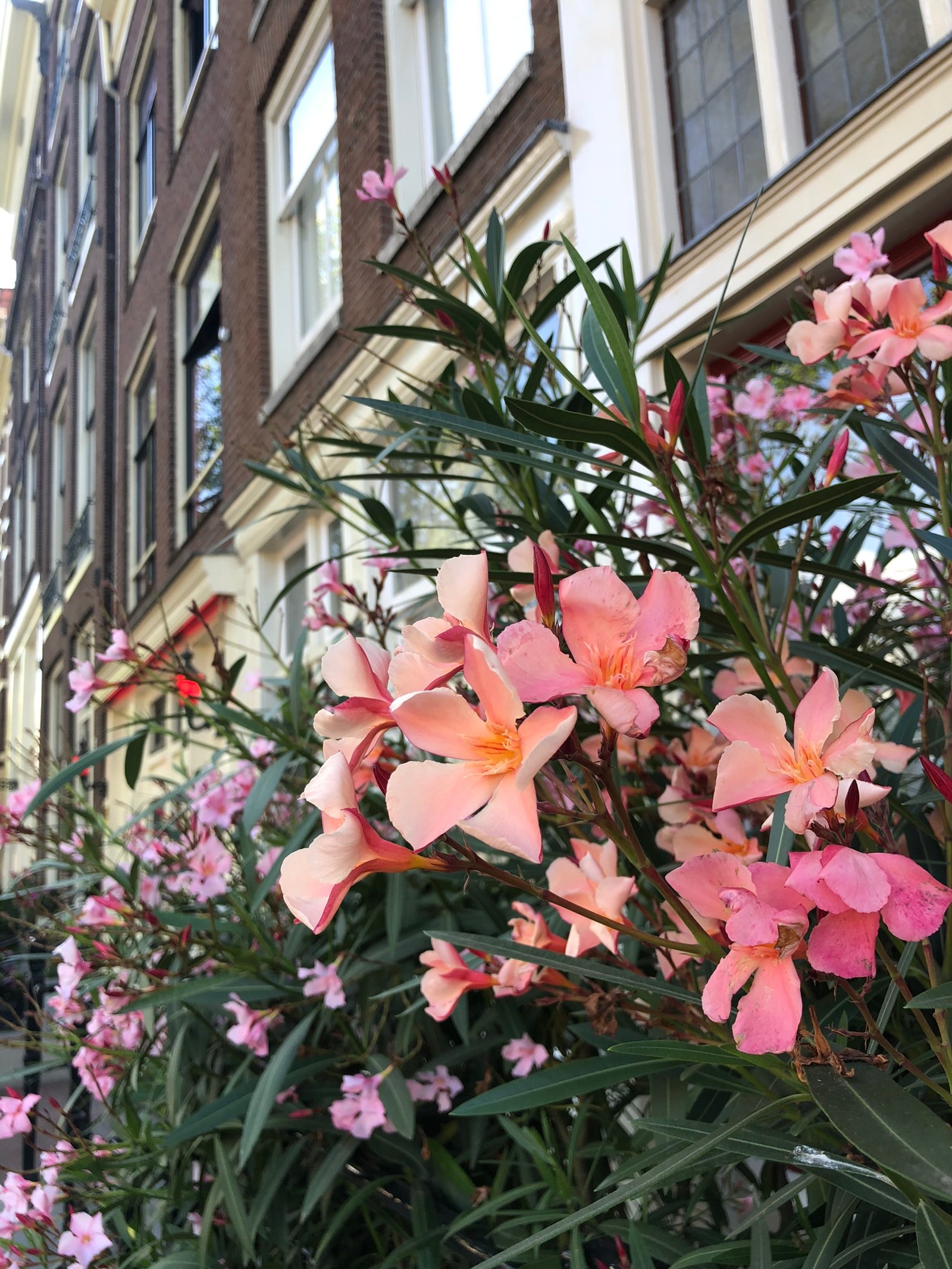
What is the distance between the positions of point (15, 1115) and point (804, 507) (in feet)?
4.41

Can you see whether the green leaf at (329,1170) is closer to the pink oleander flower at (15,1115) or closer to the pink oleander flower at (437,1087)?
the pink oleander flower at (437,1087)

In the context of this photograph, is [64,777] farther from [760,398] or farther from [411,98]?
[411,98]

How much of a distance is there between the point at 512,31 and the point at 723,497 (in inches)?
165

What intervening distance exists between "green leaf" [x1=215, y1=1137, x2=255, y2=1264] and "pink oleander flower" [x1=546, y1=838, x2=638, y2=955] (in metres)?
0.66

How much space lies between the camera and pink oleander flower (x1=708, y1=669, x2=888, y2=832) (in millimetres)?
517

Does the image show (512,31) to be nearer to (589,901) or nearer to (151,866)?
(151,866)

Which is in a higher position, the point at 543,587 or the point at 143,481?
the point at 143,481

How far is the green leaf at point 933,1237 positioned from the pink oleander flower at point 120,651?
134 centimetres

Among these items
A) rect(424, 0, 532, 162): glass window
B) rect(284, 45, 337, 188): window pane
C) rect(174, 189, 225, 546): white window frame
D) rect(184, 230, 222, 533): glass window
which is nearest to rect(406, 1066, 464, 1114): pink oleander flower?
rect(424, 0, 532, 162): glass window

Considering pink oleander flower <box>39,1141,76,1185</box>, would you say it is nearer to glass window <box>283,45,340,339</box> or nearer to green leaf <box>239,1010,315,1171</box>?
green leaf <box>239,1010,315,1171</box>

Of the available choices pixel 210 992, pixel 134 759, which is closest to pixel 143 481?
pixel 134 759

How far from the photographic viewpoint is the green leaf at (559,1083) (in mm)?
781

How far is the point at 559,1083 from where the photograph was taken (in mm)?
795

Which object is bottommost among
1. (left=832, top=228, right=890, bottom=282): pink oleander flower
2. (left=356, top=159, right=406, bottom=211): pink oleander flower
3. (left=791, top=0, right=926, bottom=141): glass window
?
(left=832, top=228, right=890, bottom=282): pink oleander flower
